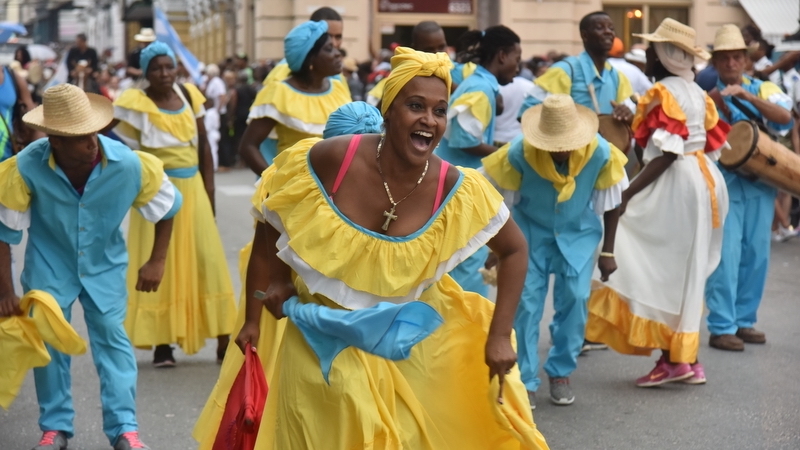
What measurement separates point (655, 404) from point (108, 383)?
305 centimetres

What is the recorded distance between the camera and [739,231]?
8.98m

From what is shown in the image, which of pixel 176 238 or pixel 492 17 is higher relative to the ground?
pixel 492 17

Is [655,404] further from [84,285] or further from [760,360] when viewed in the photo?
[84,285]

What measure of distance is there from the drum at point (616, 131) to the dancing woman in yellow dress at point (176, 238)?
2.55m

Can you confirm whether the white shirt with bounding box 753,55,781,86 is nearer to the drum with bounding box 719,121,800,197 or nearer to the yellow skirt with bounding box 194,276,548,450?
the drum with bounding box 719,121,800,197

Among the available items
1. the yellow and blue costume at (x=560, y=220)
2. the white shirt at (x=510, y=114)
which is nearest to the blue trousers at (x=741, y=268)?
the white shirt at (x=510, y=114)

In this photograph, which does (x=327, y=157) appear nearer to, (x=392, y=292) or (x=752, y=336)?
(x=392, y=292)

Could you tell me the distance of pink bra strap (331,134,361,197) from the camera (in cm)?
440

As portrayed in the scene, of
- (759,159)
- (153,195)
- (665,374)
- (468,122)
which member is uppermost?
(468,122)

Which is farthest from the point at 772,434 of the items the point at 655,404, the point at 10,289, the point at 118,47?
the point at 118,47

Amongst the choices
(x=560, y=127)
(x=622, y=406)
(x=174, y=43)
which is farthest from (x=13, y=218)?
(x=174, y=43)

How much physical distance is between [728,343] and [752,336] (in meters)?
0.35

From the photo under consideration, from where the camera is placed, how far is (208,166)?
8.56 m

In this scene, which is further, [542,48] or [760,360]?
[542,48]
